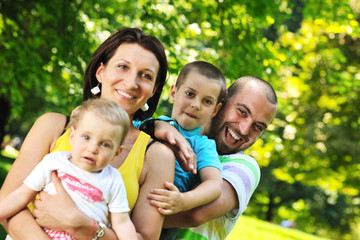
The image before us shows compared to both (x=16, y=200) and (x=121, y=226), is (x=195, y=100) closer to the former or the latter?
(x=121, y=226)

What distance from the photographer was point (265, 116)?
3758mm

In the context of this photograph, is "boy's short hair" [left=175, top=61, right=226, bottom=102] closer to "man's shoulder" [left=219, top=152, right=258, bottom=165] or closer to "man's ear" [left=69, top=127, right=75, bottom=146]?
"man's shoulder" [left=219, top=152, right=258, bottom=165]

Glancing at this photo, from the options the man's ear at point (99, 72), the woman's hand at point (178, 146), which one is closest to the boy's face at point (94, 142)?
the woman's hand at point (178, 146)

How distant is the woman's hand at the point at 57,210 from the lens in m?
2.24

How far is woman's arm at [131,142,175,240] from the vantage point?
2475 mm

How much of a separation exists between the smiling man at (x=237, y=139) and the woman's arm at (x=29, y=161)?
44.4 inches

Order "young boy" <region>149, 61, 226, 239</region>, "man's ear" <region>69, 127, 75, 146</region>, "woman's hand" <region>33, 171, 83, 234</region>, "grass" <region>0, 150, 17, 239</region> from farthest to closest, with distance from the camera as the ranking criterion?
"grass" <region>0, 150, 17, 239</region>, "young boy" <region>149, 61, 226, 239</region>, "man's ear" <region>69, 127, 75, 146</region>, "woman's hand" <region>33, 171, 83, 234</region>

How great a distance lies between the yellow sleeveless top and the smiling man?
2.18 feet

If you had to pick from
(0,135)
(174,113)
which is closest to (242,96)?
(174,113)

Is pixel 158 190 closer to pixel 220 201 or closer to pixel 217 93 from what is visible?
pixel 220 201

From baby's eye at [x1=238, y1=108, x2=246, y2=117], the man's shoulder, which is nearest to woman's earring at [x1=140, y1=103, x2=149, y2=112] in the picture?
the man's shoulder

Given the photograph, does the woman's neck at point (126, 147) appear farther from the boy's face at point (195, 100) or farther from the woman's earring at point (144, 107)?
the boy's face at point (195, 100)

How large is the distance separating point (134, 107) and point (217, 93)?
0.92m

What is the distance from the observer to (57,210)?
2266 millimetres
